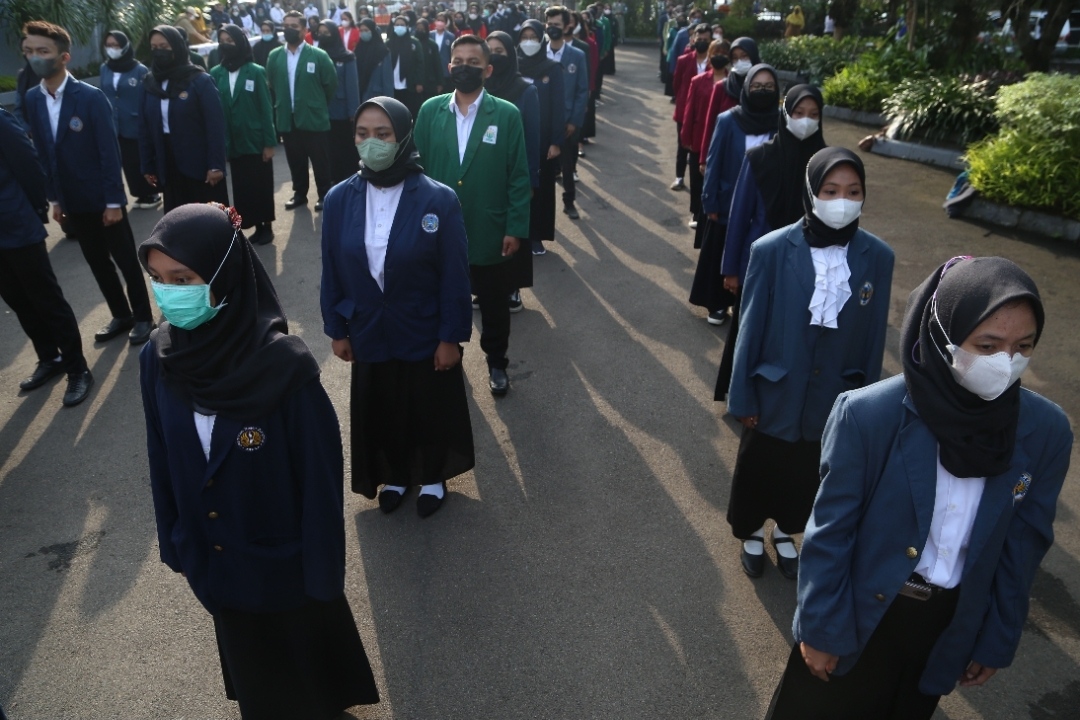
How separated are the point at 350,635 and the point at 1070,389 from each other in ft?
17.7

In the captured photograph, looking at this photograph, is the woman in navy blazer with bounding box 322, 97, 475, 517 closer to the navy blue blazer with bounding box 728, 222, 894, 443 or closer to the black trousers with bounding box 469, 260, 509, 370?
the black trousers with bounding box 469, 260, 509, 370

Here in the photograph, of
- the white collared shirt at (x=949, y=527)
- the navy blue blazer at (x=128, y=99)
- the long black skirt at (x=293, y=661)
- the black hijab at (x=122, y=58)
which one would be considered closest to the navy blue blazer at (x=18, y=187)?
the navy blue blazer at (x=128, y=99)

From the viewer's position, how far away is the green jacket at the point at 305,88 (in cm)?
892

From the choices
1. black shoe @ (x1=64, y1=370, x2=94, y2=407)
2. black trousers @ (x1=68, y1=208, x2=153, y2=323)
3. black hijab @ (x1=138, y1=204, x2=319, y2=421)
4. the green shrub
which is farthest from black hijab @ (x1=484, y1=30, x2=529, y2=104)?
the green shrub

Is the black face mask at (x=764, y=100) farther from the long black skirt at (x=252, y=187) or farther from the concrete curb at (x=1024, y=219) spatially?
the long black skirt at (x=252, y=187)

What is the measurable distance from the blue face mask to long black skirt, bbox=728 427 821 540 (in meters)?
2.37

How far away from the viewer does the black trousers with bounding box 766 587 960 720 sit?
2277 millimetres

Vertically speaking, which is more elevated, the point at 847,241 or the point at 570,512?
the point at 847,241

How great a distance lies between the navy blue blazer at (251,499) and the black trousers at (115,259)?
4.20m

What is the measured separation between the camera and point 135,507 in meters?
4.47

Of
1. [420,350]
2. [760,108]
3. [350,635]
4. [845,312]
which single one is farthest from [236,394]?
[760,108]

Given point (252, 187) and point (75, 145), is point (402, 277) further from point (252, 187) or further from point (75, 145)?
point (252, 187)

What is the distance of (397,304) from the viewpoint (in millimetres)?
3898

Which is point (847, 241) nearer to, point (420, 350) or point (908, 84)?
point (420, 350)
